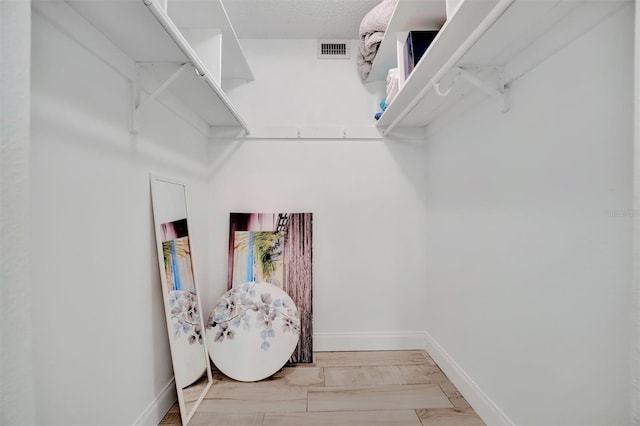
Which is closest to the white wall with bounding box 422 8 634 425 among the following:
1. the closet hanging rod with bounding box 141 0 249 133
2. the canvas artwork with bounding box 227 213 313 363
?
the canvas artwork with bounding box 227 213 313 363

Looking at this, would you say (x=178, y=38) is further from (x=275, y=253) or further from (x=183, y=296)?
(x=275, y=253)

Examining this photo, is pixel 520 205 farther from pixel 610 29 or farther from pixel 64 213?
pixel 64 213

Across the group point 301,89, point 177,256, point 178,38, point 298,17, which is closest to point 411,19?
point 298,17

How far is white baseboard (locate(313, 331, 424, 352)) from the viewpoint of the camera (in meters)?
2.24

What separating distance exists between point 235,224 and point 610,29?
208 cm

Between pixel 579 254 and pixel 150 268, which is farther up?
pixel 579 254

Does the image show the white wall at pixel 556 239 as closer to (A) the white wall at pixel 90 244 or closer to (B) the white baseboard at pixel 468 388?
(B) the white baseboard at pixel 468 388

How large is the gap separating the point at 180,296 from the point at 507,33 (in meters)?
1.87

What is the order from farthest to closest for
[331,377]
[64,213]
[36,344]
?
[331,377] → [64,213] → [36,344]

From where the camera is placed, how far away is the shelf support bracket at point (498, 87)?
129 centimetres

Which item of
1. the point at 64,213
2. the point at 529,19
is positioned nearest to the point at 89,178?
the point at 64,213

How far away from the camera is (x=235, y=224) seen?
2.22 metres

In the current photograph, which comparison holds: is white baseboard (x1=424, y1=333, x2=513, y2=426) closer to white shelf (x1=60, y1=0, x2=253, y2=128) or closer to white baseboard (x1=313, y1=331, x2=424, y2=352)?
white baseboard (x1=313, y1=331, x2=424, y2=352)

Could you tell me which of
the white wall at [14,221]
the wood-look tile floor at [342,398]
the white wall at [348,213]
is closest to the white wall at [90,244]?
the white wall at [14,221]
